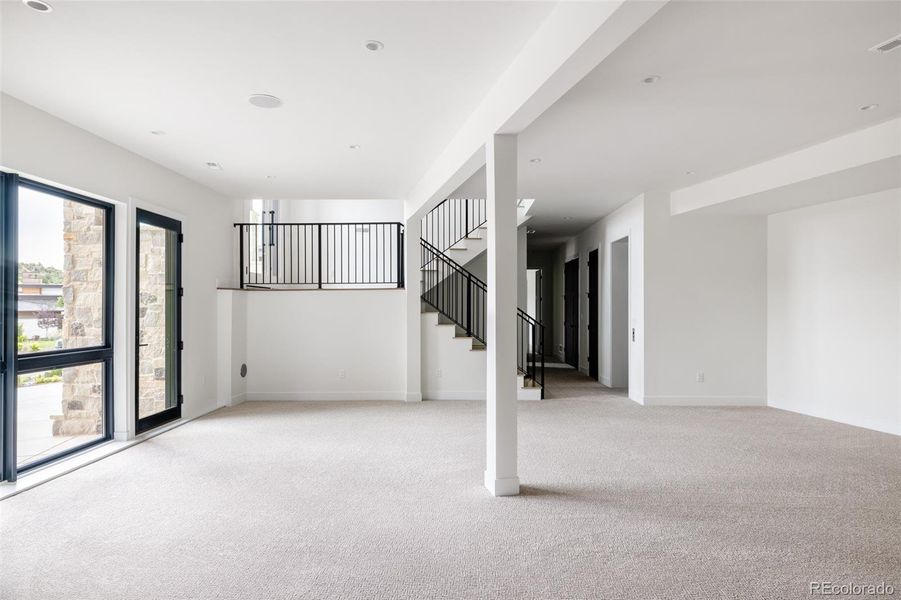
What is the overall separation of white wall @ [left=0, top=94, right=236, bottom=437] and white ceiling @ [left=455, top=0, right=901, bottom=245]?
3548 millimetres

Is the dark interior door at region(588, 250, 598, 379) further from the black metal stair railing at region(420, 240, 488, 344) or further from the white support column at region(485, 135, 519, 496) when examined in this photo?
the white support column at region(485, 135, 519, 496)

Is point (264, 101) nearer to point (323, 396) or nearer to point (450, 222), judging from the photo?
point (323, 396)

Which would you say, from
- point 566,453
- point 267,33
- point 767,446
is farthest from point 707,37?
point 767,446

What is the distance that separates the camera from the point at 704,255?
6.92 metres

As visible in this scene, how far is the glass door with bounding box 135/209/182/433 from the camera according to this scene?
5.35 meters

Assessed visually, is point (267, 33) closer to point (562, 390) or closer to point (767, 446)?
point (767, 446)

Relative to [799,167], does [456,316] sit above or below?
below

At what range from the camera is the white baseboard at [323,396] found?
24.3ft

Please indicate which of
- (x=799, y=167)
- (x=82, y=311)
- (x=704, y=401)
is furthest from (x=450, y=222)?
(x=82, y=311)

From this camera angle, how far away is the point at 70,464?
→ 4.25 metres

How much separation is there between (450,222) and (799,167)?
5.98m

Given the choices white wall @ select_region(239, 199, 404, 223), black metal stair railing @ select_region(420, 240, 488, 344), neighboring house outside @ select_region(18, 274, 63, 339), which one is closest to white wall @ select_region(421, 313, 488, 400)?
black metal stair railing @ select_region(420, 240, 488, 344)

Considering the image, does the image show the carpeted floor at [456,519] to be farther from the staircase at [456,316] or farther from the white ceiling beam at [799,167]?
the white ceiling beam at [799,167]

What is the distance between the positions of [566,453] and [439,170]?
3007 mm
